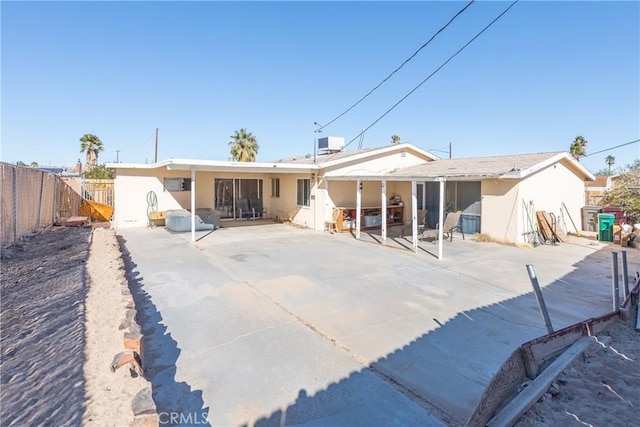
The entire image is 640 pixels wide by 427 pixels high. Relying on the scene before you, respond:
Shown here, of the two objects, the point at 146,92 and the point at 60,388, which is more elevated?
the point at 146,92

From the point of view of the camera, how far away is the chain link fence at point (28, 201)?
7.39m

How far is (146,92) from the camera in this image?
53.6 feet

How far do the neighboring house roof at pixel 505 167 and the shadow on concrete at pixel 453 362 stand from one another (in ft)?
15.0

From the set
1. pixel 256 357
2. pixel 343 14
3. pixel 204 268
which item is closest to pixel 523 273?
pixel 256 357

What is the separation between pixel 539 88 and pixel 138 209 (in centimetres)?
1728

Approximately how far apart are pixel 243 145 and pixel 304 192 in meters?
19.9

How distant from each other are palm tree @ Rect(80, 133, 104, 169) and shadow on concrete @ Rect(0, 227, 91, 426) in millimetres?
26203

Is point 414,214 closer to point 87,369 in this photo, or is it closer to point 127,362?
point 127,362

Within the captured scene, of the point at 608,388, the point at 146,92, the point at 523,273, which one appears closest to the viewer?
the point at 608,388

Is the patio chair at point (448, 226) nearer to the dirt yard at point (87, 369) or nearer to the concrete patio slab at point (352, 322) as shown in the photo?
the concrete patio slab at point (352, 322)

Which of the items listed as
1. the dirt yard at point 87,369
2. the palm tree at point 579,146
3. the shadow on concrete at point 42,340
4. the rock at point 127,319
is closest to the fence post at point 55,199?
the shadow on concrete at point 42,340

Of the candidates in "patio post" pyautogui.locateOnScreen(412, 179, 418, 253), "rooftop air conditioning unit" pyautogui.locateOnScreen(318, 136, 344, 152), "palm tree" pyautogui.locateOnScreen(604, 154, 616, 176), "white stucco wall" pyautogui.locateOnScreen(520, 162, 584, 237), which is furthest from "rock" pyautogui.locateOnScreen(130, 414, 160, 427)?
"palm tree" pyautogui.locateOnScreen(604, 154, 616, 176)

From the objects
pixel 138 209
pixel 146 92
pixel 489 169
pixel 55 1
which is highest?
pixel 146 92

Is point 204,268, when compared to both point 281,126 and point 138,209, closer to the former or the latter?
point 138,209
